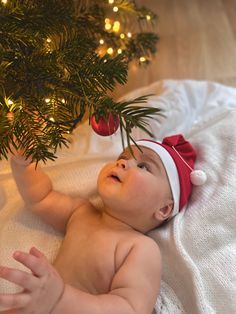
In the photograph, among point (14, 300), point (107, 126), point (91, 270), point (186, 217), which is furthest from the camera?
point (186, 217)

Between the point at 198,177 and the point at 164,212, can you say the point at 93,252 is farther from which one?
the point at 198,177

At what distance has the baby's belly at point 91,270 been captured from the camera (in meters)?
0.84

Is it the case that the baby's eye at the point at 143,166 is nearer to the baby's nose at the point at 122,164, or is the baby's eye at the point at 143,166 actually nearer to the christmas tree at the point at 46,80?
the baby's nose at the point at 122,164

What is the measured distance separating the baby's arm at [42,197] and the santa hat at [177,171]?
0.23 metres

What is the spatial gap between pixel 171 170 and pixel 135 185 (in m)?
0.10

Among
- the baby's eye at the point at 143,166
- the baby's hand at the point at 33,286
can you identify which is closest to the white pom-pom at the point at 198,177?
the baby's eye at the point at 143,166

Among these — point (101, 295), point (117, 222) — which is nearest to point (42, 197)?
point (117, 222)

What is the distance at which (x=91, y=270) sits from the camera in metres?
0.85

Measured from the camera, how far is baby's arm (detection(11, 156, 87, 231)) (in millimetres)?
938

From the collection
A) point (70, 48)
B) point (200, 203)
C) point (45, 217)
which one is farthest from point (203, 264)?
point (70, 48)

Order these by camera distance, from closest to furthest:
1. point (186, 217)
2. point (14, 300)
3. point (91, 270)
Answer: point (14, 300)
point (91, 270)
point (186, 217)

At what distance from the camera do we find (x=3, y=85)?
740mm

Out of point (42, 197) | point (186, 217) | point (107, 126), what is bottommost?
point (186, 217)

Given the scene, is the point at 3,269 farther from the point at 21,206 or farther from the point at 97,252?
the point at 21,206
